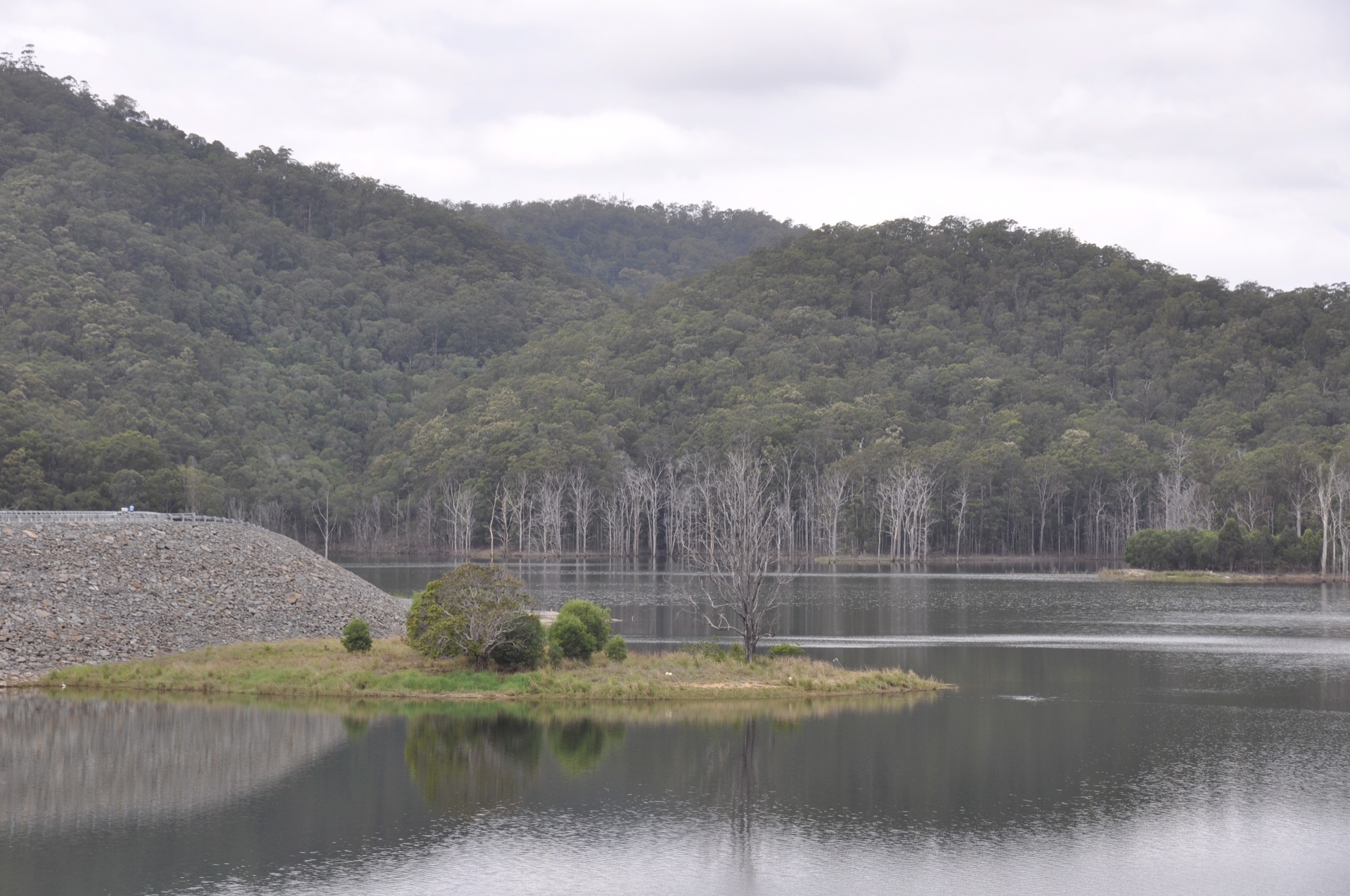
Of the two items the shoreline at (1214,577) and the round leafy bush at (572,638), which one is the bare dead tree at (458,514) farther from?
the round leafy bush at (572,638)

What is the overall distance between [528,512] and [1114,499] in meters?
66.9

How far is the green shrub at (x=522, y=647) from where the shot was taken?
4008 centimetres

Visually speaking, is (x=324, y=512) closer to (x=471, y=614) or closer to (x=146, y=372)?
(x=146, y=372)

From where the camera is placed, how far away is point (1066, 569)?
12012cm

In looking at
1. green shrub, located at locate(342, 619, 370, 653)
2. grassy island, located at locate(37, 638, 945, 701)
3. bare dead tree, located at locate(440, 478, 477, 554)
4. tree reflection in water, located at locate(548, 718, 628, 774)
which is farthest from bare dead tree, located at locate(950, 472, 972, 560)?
tree reflection in water, located at locate(548, 718, 628, 774)

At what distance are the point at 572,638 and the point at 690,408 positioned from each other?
128 m

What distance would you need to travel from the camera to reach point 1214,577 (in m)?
101

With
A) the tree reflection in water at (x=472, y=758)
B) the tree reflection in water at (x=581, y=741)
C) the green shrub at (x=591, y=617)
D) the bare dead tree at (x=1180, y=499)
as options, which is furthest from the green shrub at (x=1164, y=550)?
the tree reflection in water at (x=472, y=758)

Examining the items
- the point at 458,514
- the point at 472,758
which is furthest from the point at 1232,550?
the point at 472,758

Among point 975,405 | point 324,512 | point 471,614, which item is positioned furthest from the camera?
point 975,405

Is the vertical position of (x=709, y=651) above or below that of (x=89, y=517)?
below

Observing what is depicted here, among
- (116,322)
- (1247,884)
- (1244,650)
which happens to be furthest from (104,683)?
(116,322)

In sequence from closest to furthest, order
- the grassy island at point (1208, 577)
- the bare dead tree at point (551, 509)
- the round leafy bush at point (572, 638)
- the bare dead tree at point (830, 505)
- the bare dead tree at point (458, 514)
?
1. the round leafy bush at point (572, 638)
2. the grassy island at point (1208, 577)
3. the bare dead tree at point (830, 505)
4. the bare dead tree at point (551, 509)
5. the bare dead tree at point (458, 514)

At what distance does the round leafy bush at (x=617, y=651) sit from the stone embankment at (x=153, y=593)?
39.3 ft
